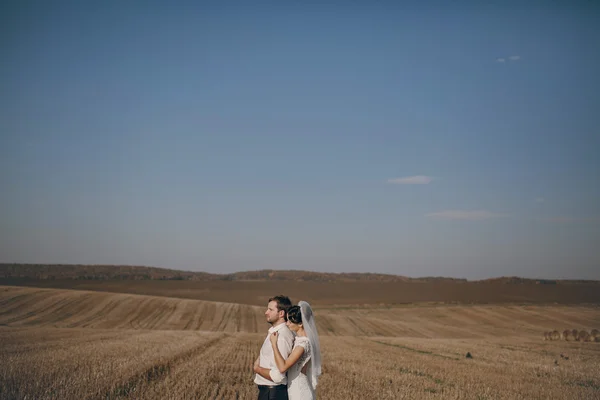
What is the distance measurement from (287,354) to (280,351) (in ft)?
0.28

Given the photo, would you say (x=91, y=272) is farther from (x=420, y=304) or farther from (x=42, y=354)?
(x=42, y=354)

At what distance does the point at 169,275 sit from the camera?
10188 centimetres

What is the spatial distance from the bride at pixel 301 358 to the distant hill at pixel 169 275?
83.1m

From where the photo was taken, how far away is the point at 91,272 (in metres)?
97.0

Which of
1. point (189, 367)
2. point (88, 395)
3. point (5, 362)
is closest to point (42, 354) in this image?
point (5, 362)

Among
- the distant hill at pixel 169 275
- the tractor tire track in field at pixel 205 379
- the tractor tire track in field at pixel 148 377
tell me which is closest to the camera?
the tractor tire track in field at pixel 148 377

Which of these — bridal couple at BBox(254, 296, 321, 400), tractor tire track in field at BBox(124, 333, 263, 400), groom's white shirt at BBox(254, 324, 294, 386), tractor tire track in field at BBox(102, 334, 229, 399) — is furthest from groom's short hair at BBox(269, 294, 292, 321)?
tractor tire track in field at BBox(102, 334, 229, 399)

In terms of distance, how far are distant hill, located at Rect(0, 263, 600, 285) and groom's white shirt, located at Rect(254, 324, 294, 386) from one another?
272 feet

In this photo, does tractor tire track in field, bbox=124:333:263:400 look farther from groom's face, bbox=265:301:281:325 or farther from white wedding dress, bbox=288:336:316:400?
groom's face, bbox=265:301:281:325

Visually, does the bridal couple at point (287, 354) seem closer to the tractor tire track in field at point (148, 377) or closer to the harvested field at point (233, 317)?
the tractor tire track in field at point (148, 377)

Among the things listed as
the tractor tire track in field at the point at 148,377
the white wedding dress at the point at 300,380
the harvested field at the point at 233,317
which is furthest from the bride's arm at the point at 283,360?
the harvested field at the point at 233,317

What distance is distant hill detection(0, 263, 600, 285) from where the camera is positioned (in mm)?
91312

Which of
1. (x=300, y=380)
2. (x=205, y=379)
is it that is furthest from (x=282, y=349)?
(x=205, y=379)

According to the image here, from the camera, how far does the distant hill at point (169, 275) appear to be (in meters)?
91.3
